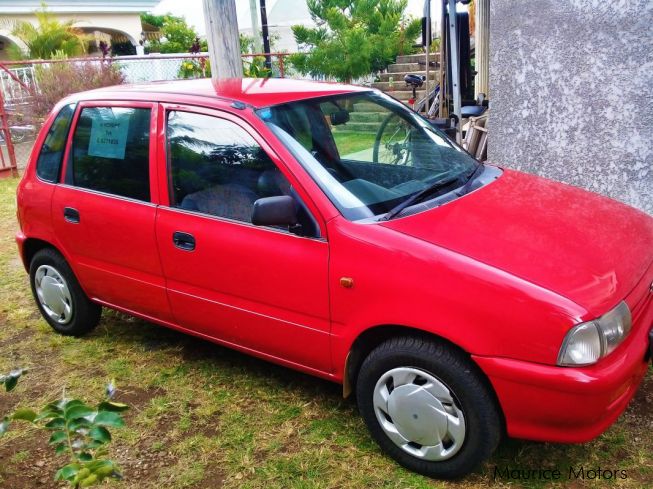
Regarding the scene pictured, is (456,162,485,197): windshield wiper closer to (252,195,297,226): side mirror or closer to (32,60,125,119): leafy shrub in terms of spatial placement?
(252,195,297,226): side mirror

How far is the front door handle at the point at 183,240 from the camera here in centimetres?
331

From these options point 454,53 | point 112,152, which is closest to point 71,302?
point 112,152

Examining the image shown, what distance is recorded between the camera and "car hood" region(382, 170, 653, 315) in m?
2.49

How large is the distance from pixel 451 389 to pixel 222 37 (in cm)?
393

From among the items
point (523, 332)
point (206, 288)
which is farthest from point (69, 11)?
point (523, 332)

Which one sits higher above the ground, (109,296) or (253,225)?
(253,225)

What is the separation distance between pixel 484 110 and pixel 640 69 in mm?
2850

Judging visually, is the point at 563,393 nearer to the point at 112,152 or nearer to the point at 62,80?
the point at 112,152

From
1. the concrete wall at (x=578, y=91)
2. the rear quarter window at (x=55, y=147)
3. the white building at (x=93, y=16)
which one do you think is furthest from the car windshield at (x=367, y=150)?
the white building at (x=93, y=16)

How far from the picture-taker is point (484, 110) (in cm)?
739

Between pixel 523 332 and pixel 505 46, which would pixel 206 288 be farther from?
pixel 505 46

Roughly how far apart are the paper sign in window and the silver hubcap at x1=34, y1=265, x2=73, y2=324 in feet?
3.09

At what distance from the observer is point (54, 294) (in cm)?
432

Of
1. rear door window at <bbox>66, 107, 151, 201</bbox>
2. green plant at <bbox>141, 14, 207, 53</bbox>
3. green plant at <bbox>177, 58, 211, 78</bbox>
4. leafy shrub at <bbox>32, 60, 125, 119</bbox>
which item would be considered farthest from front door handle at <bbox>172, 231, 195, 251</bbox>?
Answer: green plant at <bbox>141, 14, 207, 53</bbox>
